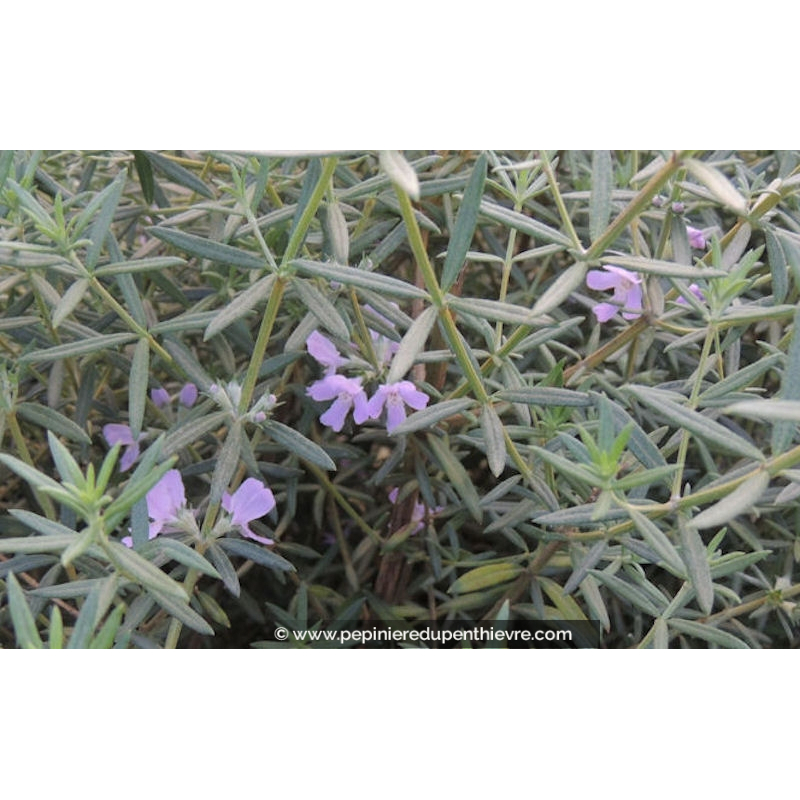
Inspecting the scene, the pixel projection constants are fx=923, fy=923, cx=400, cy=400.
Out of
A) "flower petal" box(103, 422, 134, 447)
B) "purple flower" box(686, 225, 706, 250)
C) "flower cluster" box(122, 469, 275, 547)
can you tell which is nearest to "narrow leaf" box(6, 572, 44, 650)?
"flower cluster" box(122, 469, 275, 547)

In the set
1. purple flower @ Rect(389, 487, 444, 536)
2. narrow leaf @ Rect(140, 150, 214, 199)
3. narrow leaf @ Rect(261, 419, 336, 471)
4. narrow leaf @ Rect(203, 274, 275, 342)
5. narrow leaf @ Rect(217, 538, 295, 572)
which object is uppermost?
narrow leaf @ Rect(140, 150, 214, 199)

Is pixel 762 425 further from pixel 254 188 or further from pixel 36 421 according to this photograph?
pixel 36 421

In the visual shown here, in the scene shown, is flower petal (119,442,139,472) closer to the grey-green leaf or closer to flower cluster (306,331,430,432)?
flower cluster (306,331,430,432)

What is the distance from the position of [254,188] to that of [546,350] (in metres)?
0.36

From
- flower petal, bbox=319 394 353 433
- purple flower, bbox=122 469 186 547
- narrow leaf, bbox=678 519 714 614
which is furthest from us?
flower petal, bbox=319 394 353 433

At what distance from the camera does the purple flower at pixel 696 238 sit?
0.99 metres

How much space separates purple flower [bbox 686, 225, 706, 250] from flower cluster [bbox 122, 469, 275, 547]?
1.73ft

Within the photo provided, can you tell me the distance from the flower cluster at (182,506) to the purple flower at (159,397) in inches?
7.5

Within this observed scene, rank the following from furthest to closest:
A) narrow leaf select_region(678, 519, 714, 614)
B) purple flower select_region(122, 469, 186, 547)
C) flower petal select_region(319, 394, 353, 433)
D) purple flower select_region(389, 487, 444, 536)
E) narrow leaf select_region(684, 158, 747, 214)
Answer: purple flower select_region(389, 487, 444, 536)
flower petal select_region(319, 394, 353, 433)
purple flower select_region(122, 469, 186, 547)
narrow leaf select_region(678, 519, 714, 614)
narrow leaf select_region(684, 158, 747, 214)

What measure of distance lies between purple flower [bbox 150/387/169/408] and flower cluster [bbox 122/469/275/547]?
19 centimetres

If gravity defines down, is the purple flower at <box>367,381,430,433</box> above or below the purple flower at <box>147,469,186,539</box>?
above

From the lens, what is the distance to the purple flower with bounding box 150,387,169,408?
103cm

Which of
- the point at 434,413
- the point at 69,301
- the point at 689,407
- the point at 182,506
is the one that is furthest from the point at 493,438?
the point at 69,301

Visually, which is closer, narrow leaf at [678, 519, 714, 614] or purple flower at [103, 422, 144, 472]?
narrow leaf at [678, 519, 714, 614]
